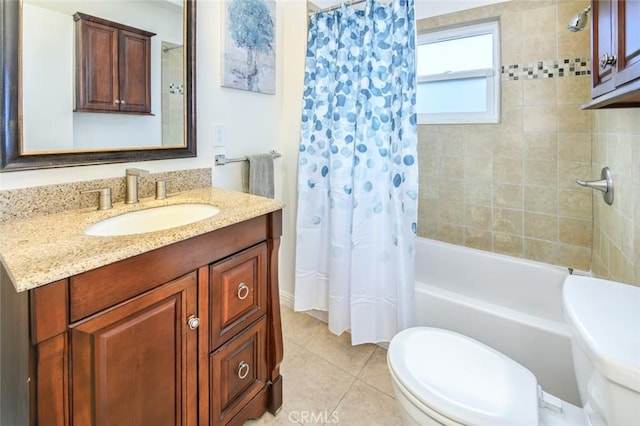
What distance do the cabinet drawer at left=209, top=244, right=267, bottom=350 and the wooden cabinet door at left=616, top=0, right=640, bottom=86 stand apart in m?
1.16

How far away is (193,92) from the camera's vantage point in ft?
4.90

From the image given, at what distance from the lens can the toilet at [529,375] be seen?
0.65m

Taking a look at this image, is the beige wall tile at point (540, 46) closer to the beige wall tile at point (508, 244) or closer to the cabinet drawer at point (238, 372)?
the beige wall tile at point (508, 244)

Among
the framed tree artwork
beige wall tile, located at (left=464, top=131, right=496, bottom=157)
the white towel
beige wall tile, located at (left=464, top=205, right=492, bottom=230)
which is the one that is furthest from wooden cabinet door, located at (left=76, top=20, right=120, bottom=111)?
beige wall tile, located at (left=464, top=205, right=492, bottom=230)

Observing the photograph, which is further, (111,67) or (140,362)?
(111,67)

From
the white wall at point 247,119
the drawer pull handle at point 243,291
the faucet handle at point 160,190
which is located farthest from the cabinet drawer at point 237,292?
the white wall at point 247,119

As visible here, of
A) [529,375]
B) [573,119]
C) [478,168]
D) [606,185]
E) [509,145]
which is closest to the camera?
[529,375]

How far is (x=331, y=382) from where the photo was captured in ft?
5.31

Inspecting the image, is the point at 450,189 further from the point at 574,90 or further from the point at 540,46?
the point at 540,46

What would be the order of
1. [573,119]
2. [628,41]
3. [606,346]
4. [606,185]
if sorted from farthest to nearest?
[573,119], [606,185], [628,41], [606,346]

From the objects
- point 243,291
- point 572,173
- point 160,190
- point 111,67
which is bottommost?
point 243,291

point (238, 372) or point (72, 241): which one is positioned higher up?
point (72, 241)

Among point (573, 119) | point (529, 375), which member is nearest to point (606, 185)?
point (573, 119)

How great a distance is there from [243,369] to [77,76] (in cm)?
121
